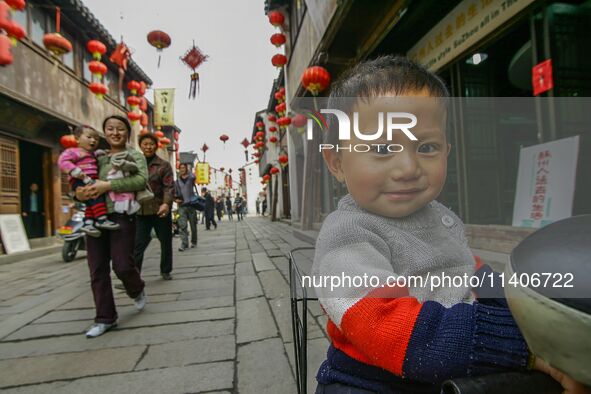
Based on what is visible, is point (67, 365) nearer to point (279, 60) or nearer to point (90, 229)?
point (90, 229)

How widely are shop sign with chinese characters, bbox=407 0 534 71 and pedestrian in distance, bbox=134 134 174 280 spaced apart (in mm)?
2858

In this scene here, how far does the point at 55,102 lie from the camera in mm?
9133

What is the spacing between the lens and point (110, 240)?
2529 mm

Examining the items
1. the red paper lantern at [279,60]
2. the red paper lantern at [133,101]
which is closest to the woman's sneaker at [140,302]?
the red paper lantern at [279,60]

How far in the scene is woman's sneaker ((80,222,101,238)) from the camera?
92.8 inches

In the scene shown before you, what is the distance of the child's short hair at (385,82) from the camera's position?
71 cm

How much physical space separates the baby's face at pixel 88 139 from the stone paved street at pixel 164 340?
1.37m

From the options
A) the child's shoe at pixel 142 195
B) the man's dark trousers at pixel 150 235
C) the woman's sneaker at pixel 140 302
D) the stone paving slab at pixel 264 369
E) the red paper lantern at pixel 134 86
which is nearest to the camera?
the stone paving slab at pixel 264 369

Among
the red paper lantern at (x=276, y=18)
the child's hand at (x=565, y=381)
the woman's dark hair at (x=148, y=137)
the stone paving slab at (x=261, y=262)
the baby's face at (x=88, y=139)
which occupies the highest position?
the red paper lantern at (x=276, y=18)

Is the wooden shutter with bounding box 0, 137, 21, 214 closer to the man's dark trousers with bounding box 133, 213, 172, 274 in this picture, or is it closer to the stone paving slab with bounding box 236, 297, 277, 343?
the man's dark trousers with bounding box 133, 213, 172, 274

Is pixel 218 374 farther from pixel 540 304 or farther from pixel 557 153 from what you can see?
pixel 557 153

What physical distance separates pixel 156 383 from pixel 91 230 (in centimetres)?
119

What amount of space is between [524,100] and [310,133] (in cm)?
481

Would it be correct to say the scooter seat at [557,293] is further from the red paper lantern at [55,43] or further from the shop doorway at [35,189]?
the shop doorway at [35,189]
